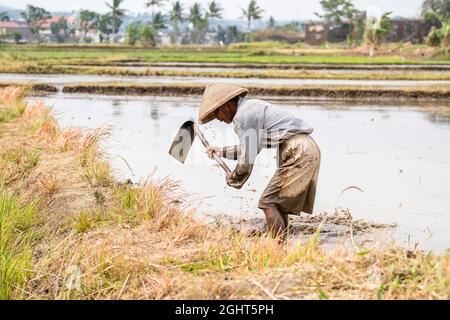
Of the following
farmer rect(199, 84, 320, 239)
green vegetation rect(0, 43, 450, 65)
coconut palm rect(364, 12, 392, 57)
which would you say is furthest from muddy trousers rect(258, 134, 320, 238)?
coconut palm rect(364, 12, 392, 57)

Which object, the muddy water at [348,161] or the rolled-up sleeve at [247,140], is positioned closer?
the rolled-up sleeve at [247,140]

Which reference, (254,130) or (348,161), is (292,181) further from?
(348,161)

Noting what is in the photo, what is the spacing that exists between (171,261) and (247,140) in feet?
3.28

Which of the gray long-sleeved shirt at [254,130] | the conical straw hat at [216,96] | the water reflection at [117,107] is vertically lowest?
the water reflection at [117,107]

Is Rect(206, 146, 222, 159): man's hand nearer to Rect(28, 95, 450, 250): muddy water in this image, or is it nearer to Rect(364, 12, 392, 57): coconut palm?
Rect(28, 95, 450, 250): muddy water

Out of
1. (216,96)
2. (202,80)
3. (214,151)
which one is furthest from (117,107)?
(216,96)

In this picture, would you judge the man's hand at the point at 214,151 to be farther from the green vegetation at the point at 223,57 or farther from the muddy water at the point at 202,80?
the green vegetation at the point at 223,57

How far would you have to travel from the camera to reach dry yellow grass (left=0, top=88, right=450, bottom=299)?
3.15 m

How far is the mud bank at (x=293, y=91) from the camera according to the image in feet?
58.5

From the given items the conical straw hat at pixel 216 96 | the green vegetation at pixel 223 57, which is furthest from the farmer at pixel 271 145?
the green vegetation at pixel 223 57

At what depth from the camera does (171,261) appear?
3.79 metres
